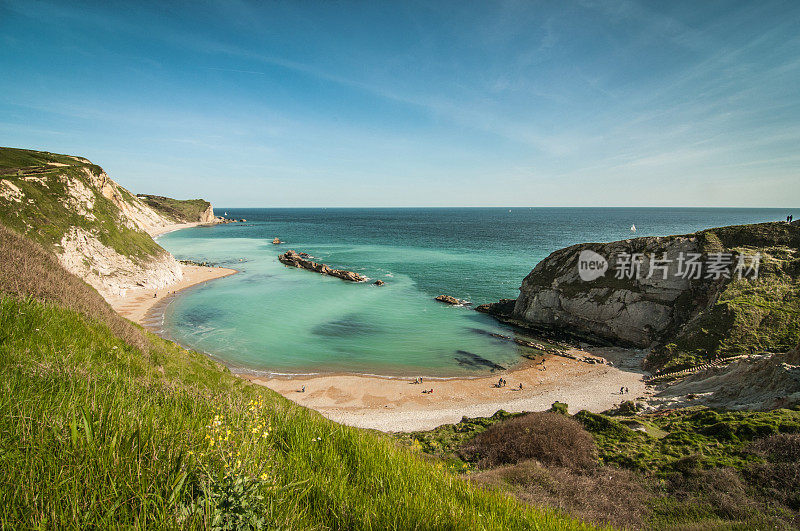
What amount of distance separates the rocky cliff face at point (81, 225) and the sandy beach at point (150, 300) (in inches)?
56.4

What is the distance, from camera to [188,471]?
2643 mm

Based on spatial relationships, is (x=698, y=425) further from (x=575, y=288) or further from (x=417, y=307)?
(x=417, y=307)

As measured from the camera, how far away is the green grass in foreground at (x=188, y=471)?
2254mm

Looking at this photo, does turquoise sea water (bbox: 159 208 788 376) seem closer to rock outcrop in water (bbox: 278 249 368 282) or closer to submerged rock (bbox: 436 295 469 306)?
submerged rock (bbox: 436 295 469 306)

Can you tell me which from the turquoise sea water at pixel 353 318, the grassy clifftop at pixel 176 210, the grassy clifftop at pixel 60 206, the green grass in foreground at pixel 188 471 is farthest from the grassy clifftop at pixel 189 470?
the grassy clifftop at pixel 176 210

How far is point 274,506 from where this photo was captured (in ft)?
9.69

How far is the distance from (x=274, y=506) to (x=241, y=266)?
3235 inches

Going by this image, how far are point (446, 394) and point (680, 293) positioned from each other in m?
29.7

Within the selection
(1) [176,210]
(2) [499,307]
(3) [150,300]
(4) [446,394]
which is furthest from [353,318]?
(1) [176,210]

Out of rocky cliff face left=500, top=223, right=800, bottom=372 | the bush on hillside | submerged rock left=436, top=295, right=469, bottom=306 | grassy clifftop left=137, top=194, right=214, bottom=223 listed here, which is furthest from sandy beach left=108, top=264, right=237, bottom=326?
grassy clifftop left=137, top=194, right=214, bottom=223

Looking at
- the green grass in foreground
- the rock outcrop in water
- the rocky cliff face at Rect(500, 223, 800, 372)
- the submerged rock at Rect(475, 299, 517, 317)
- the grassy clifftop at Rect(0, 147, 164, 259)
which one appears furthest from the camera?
the rock outcrop in water

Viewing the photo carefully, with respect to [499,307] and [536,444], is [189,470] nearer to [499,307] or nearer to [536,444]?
[536,444]

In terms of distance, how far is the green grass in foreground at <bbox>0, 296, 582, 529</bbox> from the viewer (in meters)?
2.25

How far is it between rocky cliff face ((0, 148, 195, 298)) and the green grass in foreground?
169 feet
